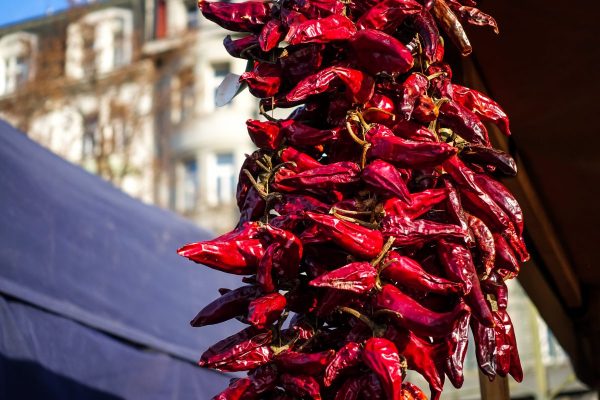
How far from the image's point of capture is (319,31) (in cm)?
117

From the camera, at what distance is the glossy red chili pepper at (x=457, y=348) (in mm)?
1082

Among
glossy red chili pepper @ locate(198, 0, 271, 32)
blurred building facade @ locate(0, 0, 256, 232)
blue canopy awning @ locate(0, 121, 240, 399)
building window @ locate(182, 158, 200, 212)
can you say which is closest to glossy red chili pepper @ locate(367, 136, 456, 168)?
glossy red chili pepper @ locate(198, 0, 271, 32)

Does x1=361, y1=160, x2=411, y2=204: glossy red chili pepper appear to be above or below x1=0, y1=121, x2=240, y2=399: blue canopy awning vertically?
above

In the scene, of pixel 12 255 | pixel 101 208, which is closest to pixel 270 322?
pixel 12 255

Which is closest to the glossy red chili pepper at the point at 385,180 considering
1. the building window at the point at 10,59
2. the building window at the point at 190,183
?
the building window at the point at 190,183

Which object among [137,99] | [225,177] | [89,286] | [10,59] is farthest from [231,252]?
[10,59]

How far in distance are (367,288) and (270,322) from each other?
147 mm

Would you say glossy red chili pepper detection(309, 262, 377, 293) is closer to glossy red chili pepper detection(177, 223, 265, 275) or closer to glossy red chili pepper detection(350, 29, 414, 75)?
glossy red chili pepper detection(177, 223, 265, 275)

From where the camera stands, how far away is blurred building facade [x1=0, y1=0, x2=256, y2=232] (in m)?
15.3

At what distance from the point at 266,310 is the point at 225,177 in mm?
19085

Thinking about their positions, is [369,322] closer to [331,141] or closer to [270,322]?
[270,322]

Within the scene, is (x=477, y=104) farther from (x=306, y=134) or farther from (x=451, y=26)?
(x=306, y=134)

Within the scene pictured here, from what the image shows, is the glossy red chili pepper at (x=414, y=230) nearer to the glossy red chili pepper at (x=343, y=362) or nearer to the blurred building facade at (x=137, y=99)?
the glossy red chili pepper at (x=343, y=362)

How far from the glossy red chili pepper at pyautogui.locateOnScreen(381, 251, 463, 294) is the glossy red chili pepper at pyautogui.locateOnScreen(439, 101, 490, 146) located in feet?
0.86
